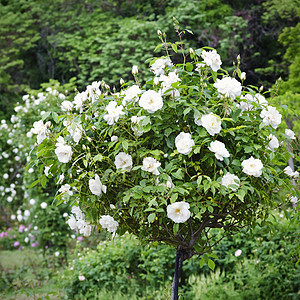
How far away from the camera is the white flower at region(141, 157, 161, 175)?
68.3 inches

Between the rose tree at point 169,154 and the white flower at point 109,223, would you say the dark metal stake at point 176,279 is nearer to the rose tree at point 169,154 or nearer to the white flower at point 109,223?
the rose tree at point 169,154

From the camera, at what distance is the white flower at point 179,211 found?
1.66 m

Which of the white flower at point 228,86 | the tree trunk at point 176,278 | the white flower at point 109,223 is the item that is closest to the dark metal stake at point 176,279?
the tree trunk at point 176,278

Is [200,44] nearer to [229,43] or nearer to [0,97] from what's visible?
[229,43]

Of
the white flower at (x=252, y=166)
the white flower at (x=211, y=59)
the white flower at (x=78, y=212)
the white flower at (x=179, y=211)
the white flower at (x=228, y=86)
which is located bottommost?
the white flower at (x=179, y=211)

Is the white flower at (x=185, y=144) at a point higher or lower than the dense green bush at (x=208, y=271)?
higher

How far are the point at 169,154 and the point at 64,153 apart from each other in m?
0.50

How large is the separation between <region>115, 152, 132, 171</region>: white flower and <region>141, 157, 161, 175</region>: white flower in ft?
0.29

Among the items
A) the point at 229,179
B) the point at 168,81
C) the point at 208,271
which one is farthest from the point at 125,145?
the point at 208,271

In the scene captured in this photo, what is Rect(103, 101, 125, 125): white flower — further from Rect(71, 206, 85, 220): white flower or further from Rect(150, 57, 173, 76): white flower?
Rect(71, 206, 85, 220): white flower

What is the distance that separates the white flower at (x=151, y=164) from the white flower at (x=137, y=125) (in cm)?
14

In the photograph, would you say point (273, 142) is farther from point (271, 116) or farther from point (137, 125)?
point (137, 125)

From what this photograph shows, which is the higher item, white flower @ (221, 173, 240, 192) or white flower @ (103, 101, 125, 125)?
white flower @ (103, 101, 125, 125)

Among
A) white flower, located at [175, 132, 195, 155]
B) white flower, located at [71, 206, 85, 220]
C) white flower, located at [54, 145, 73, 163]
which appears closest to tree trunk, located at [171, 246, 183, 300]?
white flower, located at [71, 206, 85, 220]
